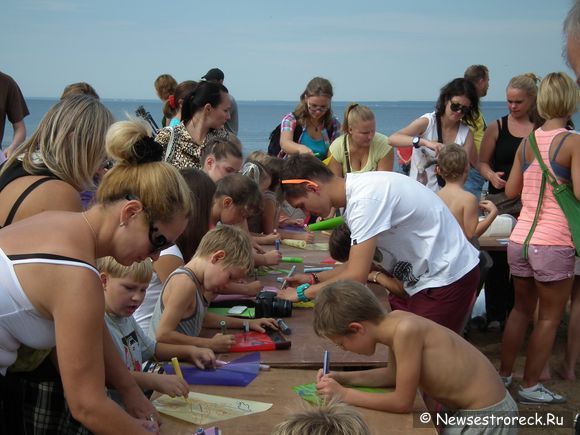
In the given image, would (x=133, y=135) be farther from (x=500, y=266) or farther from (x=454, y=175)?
(x=500, y=266)

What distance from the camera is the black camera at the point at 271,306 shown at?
2.87m

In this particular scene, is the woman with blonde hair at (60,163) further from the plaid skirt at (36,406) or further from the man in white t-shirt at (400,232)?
the man in white t-shirt at (400,232)

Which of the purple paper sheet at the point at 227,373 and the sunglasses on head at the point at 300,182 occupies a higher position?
the sunglasses on head at the point at 300,182

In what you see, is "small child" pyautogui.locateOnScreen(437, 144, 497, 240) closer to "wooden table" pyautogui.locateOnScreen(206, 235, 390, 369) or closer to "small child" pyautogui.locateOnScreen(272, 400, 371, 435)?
"wooden table" pyautogui.locateOnScreen(206, 235, 390, 369)

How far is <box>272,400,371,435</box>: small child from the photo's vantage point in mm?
1373

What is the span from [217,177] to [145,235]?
229cm

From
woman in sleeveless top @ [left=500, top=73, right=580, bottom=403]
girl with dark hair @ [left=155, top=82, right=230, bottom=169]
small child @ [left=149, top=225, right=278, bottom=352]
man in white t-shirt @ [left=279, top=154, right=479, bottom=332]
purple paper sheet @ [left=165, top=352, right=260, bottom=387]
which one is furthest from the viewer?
girl with dark hair @ [left=155, top=82, right=230, bottom=169]

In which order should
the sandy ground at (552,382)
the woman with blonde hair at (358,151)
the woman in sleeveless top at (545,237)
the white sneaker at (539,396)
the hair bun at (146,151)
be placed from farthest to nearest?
the woman with blonde hair at (358,151) → the white sneaker at (539,396) → the sandy ground at (552,382) → the woman in sleeveless top at (545,237) → the hair bun at (146,151)

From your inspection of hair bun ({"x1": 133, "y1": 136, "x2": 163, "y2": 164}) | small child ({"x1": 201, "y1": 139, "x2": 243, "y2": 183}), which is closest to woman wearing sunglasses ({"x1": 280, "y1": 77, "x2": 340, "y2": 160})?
small child ({"x1": 201, "y1": 139, "x2": 243, "y2": 183})

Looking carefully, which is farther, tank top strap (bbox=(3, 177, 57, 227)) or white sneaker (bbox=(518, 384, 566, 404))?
white sneaker (bbox=(518, 384, 566, 404))

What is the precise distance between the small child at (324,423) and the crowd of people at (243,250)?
11mm

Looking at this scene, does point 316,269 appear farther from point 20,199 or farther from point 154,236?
point 154,236

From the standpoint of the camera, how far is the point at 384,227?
8.85ft

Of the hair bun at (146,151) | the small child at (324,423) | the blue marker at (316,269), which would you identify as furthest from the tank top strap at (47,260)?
the blue marker at (316,269)
